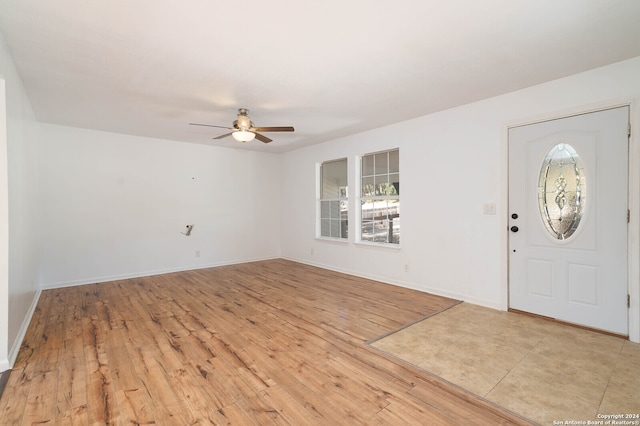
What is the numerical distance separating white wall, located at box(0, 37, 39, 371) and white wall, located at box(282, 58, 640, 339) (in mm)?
4452

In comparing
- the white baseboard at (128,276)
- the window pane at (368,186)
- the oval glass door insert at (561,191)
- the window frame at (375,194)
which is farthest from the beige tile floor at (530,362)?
the white baseboard at (128,276)

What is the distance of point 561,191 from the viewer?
319 cm

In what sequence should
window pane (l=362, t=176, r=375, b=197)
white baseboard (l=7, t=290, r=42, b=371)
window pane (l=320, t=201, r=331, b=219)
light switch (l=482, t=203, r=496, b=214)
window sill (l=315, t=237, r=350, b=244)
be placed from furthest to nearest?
window pane (l=320, t=201, r=331, b=219) → window sill (l=315, t=237, r=350, b=244) → window pane (l=362, t=176, r=375, b=197) → light switch (l=482, t=203, r=496, b=214) → white baseboard (l=7, t=290, r=42, b=371)

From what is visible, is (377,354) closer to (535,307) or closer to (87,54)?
(535,307)

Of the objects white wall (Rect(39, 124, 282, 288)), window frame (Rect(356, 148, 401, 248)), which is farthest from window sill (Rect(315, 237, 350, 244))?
white wall (Rect(39, 124, 282, 288))

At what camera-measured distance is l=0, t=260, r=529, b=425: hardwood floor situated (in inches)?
71.2

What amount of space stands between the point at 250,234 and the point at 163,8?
528 centimetres

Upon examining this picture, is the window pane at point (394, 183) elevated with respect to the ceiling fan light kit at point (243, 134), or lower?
lower

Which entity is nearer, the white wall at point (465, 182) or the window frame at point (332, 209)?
the white wall at point (465, 182)

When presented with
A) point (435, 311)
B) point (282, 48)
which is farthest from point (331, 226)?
point (282, 48)

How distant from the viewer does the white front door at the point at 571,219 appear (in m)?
2.87

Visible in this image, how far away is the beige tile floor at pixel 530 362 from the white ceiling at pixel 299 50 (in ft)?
8.63

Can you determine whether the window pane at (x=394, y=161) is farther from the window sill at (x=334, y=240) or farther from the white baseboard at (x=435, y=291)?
the white baseboard at (x=435, y=291)

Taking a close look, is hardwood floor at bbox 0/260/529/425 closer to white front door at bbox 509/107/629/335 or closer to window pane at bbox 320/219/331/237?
white front door at bbox 509/107/629/335
